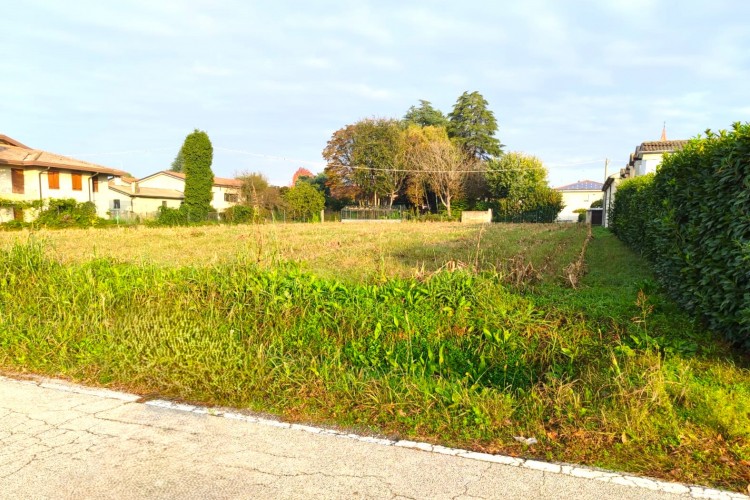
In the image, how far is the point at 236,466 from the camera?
122 inches

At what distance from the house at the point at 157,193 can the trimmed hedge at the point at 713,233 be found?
42.1 metres

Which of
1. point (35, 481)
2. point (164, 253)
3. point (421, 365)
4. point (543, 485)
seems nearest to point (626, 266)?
point (421, 365)

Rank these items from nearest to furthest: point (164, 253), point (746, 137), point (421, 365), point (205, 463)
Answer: point (205, 463), point (746, 137), point (421, 365), point (164, 253)

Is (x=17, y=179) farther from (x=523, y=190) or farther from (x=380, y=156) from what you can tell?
(x=523, y=190)

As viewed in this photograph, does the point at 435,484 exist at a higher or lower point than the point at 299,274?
lower

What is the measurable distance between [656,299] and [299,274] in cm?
414

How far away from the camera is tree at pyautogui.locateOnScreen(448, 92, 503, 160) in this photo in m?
58.2

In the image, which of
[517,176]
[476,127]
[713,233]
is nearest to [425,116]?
[476,127]

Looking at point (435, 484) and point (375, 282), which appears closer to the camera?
point (435, 484)

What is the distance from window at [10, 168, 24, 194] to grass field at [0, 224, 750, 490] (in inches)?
1202

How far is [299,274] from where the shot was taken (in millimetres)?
5859

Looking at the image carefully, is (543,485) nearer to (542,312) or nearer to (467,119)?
(542,312)

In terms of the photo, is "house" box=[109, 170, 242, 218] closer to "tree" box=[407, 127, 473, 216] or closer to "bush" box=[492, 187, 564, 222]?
"tree" box=[407, 127, 473, 216]

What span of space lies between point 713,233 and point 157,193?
53.8m
